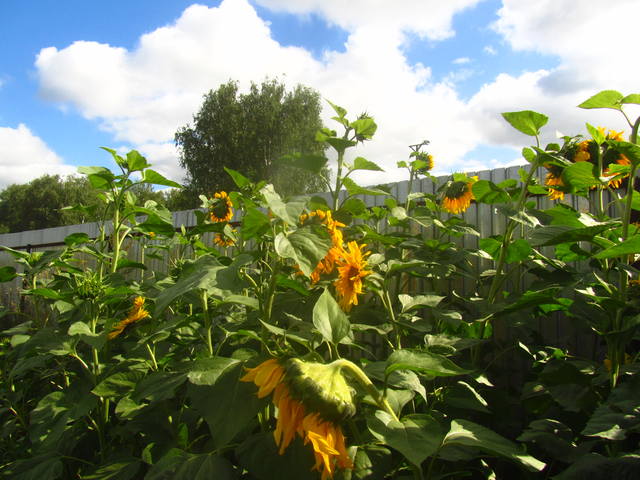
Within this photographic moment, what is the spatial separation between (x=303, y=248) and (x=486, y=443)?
430 millimetres

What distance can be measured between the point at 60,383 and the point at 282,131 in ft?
72.1

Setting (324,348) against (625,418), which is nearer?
(625,418)

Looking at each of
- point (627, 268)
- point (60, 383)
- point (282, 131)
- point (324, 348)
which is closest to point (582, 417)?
point (627, 268)

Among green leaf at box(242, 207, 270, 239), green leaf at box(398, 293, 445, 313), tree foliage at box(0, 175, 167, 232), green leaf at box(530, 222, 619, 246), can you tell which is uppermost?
tree foliage at box(0, 175, 167, 232)

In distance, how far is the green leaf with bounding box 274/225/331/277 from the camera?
2.78 feet

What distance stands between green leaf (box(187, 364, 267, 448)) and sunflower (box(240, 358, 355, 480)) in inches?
5.5

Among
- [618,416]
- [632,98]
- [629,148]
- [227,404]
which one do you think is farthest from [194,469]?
[632,98]

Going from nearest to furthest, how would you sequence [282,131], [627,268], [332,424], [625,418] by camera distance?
[332,424] < [625,418] < [627,268] < [282,131]

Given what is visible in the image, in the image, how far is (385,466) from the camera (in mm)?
780

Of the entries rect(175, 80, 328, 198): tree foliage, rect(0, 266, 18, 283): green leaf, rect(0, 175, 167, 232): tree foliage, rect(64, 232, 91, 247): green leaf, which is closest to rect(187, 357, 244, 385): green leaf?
rect(64, 232, 91, 247): green leaf

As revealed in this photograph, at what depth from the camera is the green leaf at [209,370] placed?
0.85 m

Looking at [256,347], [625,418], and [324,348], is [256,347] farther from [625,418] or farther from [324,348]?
[625,418]

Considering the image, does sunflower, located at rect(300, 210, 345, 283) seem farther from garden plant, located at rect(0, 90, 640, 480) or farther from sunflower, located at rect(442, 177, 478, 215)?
sunflower, located at rect(442, 177, 478, 215)

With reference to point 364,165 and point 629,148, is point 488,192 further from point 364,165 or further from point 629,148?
point 629,148
